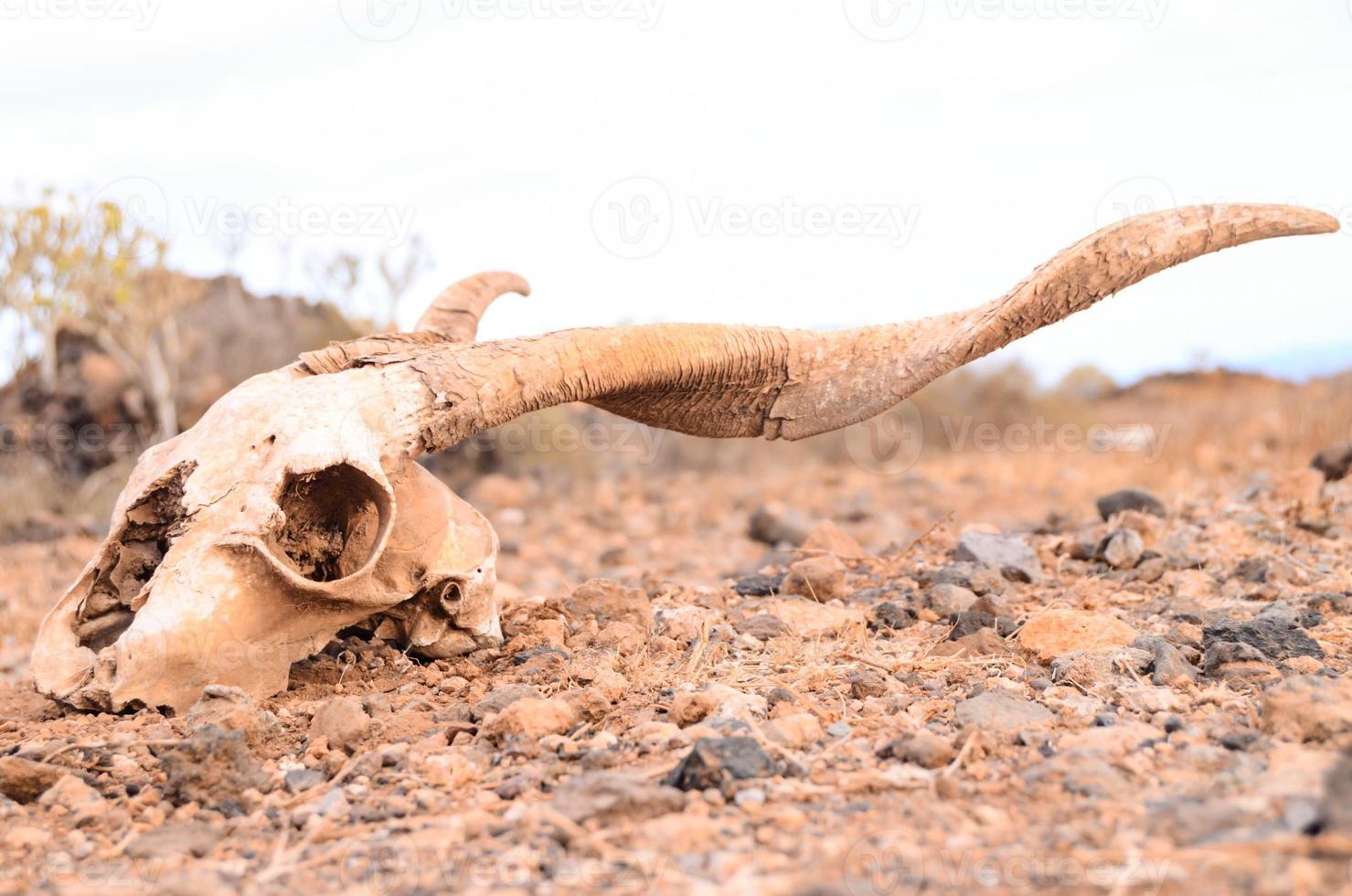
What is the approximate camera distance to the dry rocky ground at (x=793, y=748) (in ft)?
7.64

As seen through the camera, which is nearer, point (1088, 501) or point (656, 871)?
point (656, 871)

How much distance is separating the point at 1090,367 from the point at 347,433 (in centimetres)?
2070

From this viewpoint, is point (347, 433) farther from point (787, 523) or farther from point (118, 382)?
point (118, 382)

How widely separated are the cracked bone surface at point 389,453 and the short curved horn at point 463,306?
8 centimetres

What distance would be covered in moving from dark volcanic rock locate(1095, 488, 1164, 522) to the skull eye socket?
430cm

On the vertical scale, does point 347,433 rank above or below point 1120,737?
above

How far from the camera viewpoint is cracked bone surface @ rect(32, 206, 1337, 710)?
3.63 m

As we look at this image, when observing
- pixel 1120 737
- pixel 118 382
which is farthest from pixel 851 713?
pixel 118 382

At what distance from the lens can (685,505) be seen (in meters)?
10.9

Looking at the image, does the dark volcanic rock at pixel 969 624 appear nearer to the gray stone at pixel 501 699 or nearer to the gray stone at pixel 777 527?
the gray stone at pixel 501 699

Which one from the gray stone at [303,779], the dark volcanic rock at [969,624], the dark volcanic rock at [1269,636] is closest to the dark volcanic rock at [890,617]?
the dark volcanic rock at [969,624]

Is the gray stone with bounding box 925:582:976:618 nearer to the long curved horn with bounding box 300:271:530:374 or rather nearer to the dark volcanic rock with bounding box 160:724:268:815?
the long curved horn with bounding box 300:271:530:374

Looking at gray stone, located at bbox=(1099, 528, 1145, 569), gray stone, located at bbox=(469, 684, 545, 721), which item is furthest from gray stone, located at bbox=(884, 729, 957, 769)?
gray stone, located at bbox=(1099, 528, 1145, 569)

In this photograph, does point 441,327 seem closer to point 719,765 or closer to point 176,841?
point 176,841
